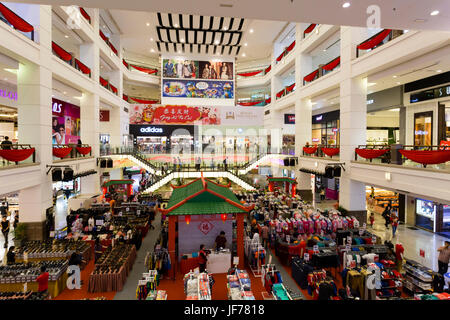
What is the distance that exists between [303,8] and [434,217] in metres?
13.6

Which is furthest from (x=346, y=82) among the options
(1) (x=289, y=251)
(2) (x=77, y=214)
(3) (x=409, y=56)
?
(2) (x=77, y=214)

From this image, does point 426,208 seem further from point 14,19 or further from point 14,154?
point 14,19

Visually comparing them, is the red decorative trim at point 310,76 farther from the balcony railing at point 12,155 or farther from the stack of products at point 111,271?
the balcony railing at point 12,155

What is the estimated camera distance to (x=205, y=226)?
10.2 m

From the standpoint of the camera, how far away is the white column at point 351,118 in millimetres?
13367

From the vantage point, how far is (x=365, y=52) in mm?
12648

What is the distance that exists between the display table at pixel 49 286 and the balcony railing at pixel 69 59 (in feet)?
34.6

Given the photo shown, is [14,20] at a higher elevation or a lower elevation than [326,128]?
higher

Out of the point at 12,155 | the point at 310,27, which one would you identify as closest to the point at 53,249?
the point at 12,155

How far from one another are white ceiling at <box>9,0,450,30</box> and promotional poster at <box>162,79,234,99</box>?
2376 cm

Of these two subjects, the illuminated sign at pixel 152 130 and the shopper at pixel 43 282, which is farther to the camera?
the illuminated sign at pixel 152 130

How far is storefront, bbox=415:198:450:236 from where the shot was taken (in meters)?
13.5

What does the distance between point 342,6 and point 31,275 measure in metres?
10.0

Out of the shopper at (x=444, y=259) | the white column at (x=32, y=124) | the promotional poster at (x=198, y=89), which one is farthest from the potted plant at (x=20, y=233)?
the promotional poster at (x=198, y=89)
